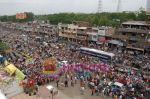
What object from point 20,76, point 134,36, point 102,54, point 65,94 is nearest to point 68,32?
point 134,36

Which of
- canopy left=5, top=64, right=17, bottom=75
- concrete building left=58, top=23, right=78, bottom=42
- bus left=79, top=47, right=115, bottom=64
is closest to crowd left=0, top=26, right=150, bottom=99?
bus left=79, top=47, right=115, bottom=64

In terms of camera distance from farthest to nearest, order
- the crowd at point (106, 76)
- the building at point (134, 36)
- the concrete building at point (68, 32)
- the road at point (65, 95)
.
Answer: the concrete building at point (68, 32) → the building at point (134, 36) → the crowd at point (106, 76) → the road at point (65, 95)

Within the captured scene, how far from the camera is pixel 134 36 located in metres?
48.2

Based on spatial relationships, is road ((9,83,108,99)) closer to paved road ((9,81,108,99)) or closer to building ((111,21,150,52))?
paved road ((9,81,108,99))

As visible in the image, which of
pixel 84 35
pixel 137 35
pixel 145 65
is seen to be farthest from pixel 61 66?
pixel 84 35

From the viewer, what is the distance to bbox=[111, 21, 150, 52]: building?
45.3 metres

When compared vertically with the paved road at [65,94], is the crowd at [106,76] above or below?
above

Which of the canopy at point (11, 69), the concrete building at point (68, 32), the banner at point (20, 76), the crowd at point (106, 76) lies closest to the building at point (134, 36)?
the crowd at point (106, 76)

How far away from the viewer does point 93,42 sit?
191 ft

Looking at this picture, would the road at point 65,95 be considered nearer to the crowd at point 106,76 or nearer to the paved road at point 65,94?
the paved road at point 65,94

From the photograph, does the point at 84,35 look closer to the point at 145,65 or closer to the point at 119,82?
the point at 145,65

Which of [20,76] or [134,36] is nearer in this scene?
[20,76]

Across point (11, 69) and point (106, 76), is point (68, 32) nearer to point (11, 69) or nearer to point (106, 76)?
point (11, 69)

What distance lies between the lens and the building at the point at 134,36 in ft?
149
